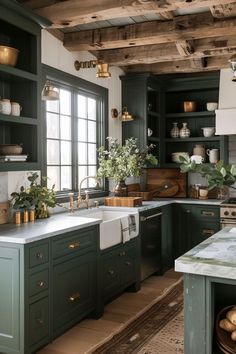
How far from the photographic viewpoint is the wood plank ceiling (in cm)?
358

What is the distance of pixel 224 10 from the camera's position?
3.70 meters

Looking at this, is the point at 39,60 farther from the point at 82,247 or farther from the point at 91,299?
the point at 91,299

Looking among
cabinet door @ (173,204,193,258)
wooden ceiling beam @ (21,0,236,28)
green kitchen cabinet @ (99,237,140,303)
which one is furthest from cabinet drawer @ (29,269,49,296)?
cabinet door @ (173,204,193,258)

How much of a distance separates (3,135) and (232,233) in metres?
2.11

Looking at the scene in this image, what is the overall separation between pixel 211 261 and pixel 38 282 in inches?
57.3

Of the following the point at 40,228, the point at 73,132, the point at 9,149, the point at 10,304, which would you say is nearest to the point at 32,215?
the point at 40,228

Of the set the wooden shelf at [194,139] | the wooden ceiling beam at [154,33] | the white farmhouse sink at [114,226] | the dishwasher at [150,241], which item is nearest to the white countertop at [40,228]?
the white farmhouse sink at [114,226]

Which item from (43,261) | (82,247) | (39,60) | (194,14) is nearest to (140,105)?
(194,14)

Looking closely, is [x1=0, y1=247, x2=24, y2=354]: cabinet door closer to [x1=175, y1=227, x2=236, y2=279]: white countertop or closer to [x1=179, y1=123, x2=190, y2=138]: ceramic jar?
[x1=175, y1=227, x2=236, y2=279]: white countertop

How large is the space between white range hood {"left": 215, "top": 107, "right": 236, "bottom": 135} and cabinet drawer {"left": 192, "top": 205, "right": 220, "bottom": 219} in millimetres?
1005

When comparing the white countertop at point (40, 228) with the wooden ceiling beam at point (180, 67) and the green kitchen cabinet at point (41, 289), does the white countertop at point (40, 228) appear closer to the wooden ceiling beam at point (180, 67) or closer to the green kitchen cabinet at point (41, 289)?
the green kitchen cabinet at point (41, 289)

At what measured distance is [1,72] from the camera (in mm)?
3238

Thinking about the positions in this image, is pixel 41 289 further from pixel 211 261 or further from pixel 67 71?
pixel 67 71

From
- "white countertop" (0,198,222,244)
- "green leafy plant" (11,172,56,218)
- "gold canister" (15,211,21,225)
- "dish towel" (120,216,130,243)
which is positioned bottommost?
"dish towel" (120,216,130,243)
